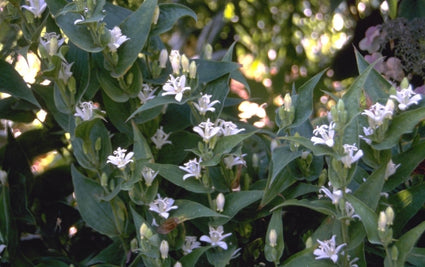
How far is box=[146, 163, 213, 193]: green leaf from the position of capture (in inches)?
34.8

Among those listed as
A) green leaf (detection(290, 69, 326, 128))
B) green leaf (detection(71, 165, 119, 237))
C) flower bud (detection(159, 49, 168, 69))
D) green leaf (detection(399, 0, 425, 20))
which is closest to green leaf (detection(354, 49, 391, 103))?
green leaf (detection(290, 69, 326, 128))

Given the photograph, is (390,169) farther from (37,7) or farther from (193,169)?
(37,7)

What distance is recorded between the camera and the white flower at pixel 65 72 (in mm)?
923

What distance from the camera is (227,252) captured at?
891 millimetres

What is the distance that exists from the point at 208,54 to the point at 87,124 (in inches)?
9.8

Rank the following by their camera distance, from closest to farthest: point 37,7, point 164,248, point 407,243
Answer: point 407,243
point 164,248
point 37,7

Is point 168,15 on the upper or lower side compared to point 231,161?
upper

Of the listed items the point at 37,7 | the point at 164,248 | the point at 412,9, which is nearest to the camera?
the point at 164,248

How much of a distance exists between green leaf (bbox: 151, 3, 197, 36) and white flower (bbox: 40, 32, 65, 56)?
0.14 metres

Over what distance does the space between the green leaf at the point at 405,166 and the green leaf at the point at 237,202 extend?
0.17 m

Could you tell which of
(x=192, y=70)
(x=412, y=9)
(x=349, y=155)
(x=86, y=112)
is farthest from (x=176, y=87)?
(x=412, y=9)

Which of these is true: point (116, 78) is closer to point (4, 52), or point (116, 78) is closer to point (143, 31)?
point (143, 31)

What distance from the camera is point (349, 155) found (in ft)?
2.50

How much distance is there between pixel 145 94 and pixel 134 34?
0.09 metres
